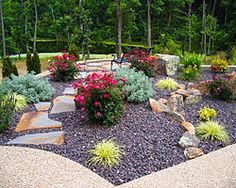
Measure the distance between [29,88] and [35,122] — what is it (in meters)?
Result: 1.18

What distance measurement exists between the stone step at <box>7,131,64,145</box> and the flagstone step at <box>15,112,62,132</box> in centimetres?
23

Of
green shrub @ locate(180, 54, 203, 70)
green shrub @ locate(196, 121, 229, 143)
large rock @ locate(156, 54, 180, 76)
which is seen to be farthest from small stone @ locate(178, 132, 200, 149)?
green shrub @ locate(180, 54, 203, 70)

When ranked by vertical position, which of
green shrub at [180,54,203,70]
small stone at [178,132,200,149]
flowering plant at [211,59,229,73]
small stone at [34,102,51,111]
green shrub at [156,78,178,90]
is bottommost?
small stone at [178,132,200,149]

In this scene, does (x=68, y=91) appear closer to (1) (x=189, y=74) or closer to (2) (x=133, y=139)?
(2) (x=133, y=139)

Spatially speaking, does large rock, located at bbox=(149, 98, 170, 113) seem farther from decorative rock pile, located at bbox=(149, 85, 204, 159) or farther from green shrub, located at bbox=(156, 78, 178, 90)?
green shrub, located at bbox=(156, 78, 178, 90)

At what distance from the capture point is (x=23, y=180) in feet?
8.59

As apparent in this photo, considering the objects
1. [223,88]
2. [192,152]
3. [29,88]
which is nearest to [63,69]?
[29,88]

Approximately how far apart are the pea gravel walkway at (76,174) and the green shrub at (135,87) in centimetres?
167

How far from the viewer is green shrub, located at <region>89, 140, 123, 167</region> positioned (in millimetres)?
3061

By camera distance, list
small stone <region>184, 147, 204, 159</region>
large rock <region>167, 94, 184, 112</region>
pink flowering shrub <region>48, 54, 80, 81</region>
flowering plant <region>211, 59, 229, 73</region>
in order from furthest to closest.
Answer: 1. flowering plant <region>211, 59, 229, 73</region>
2. pink flowering shrub <region>48, 54, 80, 81</region>
3. large rock <region>167, 94, 184, 112</region>
4. small stone <region>184, 147, 204, 159</region>

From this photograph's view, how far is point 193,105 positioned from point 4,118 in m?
3.21

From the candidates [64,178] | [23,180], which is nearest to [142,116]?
[64,178]

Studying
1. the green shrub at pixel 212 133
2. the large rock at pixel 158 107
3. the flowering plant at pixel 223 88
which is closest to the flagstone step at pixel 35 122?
the large rock at pixel 158 107

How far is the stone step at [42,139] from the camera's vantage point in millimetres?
3434
